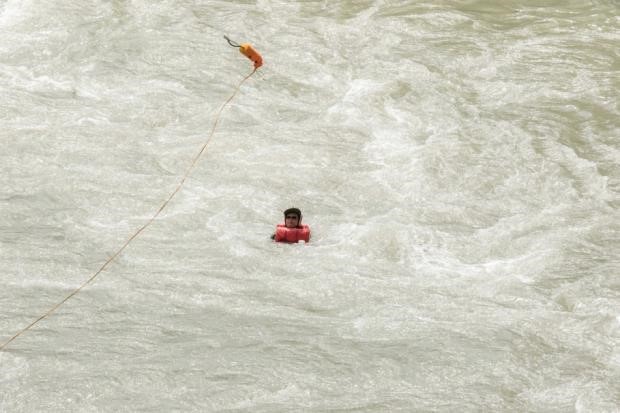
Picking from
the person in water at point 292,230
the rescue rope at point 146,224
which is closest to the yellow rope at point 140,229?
the rescue rope at point 146,224

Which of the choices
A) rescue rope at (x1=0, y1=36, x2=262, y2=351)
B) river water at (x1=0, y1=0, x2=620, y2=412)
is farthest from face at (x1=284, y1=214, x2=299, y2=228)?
rescue rope at (x1=0, y1=36, x2=262, y2=351)

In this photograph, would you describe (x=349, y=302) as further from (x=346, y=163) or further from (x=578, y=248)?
(x=346, y=163)

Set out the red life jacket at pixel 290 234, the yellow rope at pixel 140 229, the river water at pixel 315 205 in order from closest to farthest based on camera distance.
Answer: the river water at pixel 315 205, the yellow rope at pixel 140 229, the red life jacket at pixel 290 234

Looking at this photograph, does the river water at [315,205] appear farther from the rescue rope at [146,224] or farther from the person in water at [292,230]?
the person in water at [292,230]

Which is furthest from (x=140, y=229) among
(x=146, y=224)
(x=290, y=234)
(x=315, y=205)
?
(x=315, y=205)

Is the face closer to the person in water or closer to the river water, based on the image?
the person in water

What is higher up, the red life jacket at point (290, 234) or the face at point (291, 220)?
the face at point (291, 220)

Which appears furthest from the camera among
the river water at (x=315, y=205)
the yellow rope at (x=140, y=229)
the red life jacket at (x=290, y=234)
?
the red life jacket at (x=290, y=234)

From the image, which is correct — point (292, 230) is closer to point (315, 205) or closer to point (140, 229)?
point (315, 205)

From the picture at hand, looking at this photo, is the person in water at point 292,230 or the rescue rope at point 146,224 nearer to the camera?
the rescue rope at point 146,224
